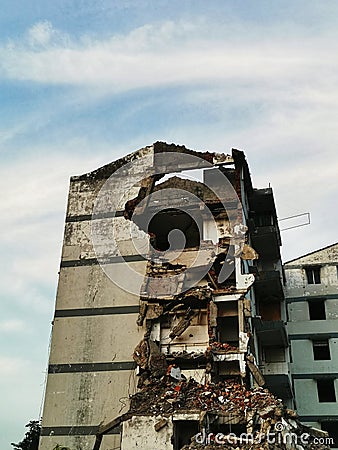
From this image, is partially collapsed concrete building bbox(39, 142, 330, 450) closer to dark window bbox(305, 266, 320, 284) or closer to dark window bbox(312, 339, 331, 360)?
dark window bbox(312, 339, 331, 360)

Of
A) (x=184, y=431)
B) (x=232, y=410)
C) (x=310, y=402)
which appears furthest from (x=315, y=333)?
(x=184, y=431)

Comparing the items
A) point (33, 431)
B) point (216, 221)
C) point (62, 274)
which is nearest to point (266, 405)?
point (216, 221)

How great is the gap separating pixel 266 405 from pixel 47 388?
9.39 metres

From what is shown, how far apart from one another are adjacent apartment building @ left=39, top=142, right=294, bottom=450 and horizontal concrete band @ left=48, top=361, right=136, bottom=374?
0.04 meters

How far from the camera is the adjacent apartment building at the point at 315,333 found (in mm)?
28406

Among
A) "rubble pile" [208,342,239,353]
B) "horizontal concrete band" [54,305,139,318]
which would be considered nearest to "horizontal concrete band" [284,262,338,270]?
"rubble pile" [208,342,239,353]

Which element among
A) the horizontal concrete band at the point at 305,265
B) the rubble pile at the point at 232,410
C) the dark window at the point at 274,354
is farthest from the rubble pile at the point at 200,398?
the horizontal concrete band at the point at 305,265

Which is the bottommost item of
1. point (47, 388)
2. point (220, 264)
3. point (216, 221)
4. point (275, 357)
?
point (47, 388)

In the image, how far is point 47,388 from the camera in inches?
861

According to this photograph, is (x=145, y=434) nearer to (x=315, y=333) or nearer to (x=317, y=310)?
(x=315, y=333)

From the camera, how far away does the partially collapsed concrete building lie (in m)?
18.1

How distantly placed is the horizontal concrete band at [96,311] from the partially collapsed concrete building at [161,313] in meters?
0.05

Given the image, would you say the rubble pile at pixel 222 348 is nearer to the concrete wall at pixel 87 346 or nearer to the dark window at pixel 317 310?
the concrete wall at pixel 87 346

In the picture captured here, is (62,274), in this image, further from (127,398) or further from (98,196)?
(127,398)
